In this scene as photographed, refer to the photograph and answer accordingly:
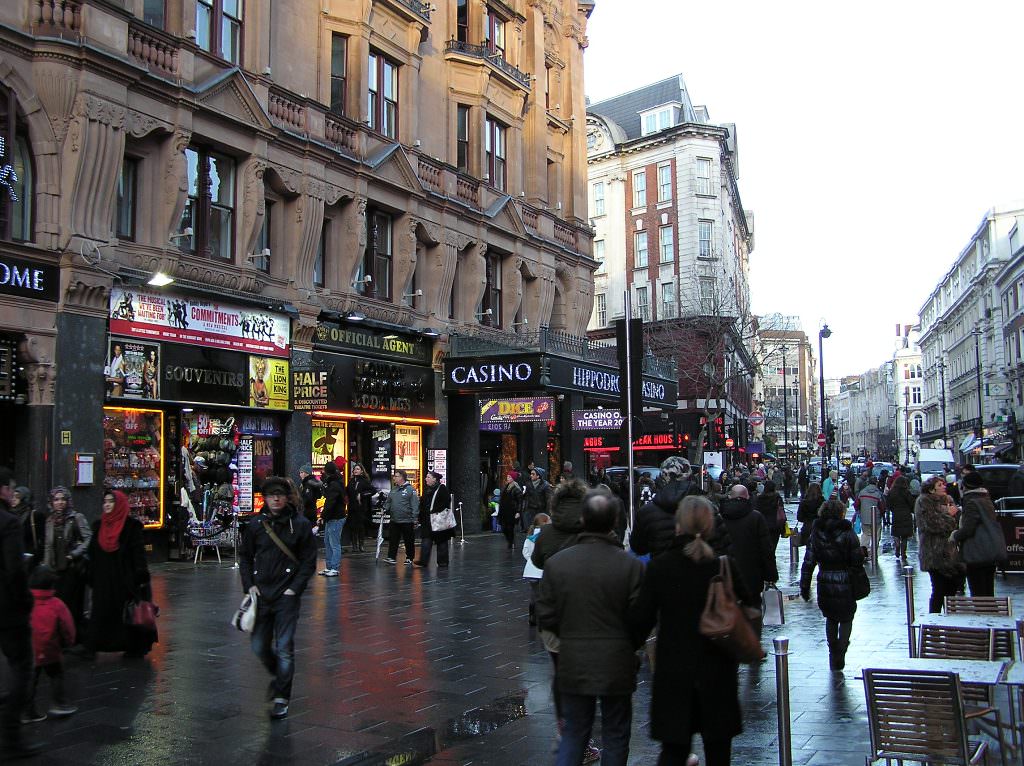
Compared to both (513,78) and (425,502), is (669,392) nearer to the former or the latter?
(513,78)

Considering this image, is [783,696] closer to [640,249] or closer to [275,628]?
[275,628]

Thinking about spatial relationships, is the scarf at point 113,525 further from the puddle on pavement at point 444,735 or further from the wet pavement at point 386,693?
the puddle on pavement at point 444,735

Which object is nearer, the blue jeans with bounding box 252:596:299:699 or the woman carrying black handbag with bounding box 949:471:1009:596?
the blue jeans with bounding box 252:596:299:699

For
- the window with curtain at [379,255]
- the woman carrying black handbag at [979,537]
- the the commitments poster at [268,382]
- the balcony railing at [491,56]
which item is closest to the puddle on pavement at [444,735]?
the woman carrying black handbag at [979,537]

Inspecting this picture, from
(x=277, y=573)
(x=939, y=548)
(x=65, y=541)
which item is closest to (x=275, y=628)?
(x=277, y=573)

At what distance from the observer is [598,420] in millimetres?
28172

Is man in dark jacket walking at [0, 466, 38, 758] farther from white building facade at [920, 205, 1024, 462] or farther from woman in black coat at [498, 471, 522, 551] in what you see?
white building facade at [920, 205, 1024, 462]

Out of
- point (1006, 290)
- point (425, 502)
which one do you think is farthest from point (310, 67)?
point (1006, 290)

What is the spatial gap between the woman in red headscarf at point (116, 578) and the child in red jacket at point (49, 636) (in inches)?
67.7

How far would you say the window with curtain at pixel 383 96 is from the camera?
23953mm

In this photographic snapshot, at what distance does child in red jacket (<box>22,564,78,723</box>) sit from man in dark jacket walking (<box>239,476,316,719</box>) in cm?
141

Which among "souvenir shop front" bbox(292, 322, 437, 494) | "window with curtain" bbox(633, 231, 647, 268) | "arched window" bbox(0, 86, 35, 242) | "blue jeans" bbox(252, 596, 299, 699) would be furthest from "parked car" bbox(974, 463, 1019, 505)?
"window with curtain" bbox(633, 231, 647, 268)

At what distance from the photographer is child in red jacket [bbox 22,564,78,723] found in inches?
283

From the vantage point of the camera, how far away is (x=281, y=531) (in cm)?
782
